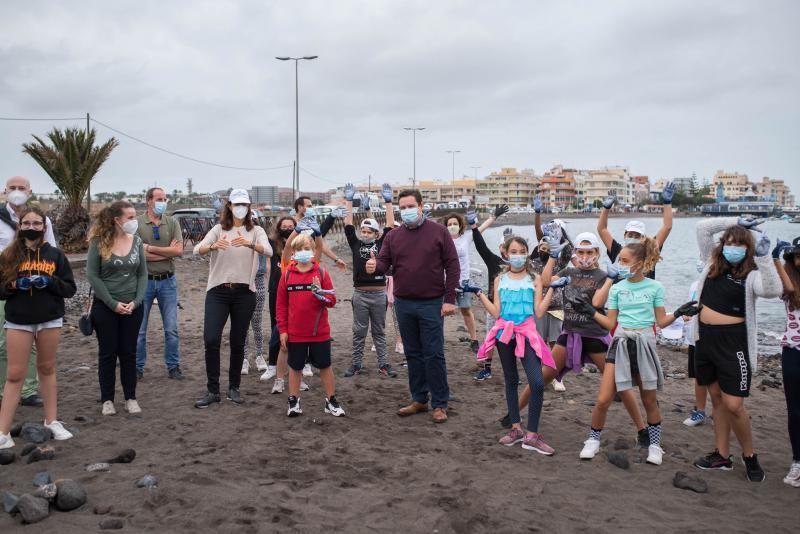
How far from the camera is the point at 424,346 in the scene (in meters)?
5.84

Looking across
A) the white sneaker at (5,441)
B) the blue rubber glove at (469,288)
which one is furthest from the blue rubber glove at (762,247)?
the white sneaker at (5,441)

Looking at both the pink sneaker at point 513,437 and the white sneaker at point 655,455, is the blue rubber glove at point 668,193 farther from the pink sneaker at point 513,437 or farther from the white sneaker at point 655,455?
the pink sneaker at point 513,437

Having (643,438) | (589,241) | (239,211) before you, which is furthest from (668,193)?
(239,211)

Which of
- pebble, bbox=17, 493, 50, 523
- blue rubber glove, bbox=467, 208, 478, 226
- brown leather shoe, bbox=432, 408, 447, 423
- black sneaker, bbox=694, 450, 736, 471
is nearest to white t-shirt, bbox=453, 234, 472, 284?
blue rubber glove, bbox=467, 208, 478, 226

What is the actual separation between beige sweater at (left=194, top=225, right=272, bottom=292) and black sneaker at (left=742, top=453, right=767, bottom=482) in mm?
4647

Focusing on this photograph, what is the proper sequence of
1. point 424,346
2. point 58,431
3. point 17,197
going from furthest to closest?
point 424,346 → point 17,197 → point 58,431

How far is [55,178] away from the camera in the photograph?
19.5 metres

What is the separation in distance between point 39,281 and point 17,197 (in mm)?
1149

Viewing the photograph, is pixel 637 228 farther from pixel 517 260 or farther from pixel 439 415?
pixel 439 415

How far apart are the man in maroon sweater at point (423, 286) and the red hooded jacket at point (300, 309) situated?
605mm

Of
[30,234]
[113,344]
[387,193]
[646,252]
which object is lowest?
[113,344]

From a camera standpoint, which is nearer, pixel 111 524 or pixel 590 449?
pixel 111 524

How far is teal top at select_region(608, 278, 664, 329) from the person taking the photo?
480cm

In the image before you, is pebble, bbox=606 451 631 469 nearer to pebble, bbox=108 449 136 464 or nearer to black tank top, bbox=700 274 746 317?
black tank top, bbox=700 274 746 317
